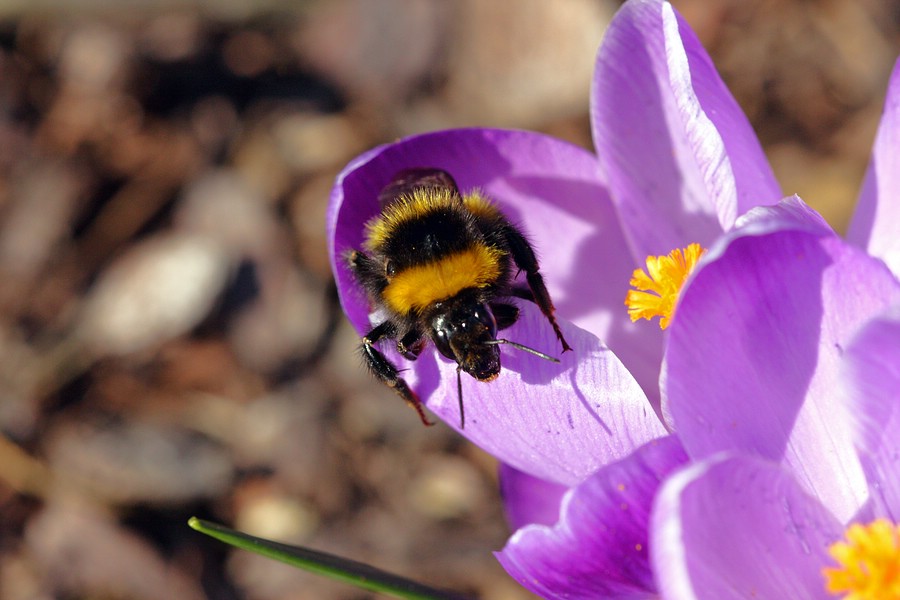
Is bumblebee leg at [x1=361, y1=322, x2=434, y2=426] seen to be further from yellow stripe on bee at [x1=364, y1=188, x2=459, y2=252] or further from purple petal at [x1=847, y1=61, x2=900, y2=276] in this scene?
purple petal at [x1=847, y1=61, x2=900, y2=276]

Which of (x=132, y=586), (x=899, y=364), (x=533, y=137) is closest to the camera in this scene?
(x=899, y=364)

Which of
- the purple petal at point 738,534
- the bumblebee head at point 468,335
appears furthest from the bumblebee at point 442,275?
the purple petal at point 738,534

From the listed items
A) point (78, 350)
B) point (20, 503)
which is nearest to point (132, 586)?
point (20, 503)

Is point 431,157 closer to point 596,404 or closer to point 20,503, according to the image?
point 596,404

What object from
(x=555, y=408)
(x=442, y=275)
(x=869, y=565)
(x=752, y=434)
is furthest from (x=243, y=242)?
(x=869, y=565)

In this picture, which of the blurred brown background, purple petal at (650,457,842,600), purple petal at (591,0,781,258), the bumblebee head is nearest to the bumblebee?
the bumblebee head

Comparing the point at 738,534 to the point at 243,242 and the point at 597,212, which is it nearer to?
the point at 597,212

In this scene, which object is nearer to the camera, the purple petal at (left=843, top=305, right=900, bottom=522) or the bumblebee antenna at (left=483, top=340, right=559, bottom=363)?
the purple petal at (left=843, top=305, right=900, bottom=522)
